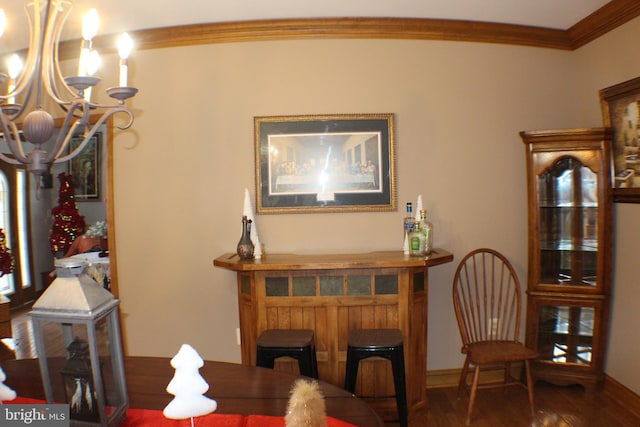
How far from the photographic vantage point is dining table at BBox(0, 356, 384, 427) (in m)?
1.42

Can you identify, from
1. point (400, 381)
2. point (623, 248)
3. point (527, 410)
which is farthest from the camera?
point (623, 248)

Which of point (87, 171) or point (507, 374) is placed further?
point (87, 171)

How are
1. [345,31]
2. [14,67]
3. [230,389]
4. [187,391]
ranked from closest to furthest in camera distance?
[187,391]
[230,389]
[14,67]
[345,31]

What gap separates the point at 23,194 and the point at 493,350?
6297mm

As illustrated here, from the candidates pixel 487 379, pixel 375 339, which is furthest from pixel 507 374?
pixel 375 339

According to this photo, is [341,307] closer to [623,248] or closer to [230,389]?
[230,389]

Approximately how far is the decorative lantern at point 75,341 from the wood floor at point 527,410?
2.10m

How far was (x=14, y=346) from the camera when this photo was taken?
4613 mm

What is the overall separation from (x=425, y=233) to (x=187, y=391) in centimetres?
219

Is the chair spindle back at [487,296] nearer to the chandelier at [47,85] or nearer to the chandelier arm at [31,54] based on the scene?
the chandelier at [47,85]

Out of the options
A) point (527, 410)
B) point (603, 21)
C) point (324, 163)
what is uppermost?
point (603, 21)

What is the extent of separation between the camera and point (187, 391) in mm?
1167

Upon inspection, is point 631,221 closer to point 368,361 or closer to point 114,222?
point 368,361

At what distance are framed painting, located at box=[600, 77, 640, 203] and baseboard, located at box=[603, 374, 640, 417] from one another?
124cm
